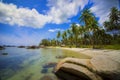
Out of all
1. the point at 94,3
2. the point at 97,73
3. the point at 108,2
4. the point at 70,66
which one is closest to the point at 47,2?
the point at 94,3

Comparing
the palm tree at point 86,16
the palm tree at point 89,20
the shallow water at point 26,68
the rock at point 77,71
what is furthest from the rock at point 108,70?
the palm tree at point 86,16

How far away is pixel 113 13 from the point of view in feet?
58.5

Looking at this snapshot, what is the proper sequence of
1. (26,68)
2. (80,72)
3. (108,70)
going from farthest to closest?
(26,68)
(80,72)
(108,70)

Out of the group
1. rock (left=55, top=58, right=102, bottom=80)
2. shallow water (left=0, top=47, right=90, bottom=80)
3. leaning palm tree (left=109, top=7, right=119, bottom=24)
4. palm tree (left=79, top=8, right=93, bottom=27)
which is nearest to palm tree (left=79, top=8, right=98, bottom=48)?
palm tree (left=79, top=8, right=93, bottom=27)

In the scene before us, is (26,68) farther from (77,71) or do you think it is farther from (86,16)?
(86,16)

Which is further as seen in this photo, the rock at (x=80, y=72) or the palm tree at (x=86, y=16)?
the palm tree at (x=86, y=16)

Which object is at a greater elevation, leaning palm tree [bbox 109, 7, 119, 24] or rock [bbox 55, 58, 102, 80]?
leaning palm tree [bbox 109, 7, 119, 24]

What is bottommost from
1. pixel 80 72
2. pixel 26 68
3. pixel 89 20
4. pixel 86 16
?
pixel 26 68

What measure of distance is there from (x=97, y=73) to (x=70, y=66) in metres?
0.86

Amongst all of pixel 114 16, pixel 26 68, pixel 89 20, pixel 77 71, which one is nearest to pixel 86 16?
pixel 89 20

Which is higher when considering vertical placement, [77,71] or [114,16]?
[114,16]

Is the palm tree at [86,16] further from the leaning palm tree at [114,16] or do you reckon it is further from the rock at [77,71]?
the rock at [77,71]

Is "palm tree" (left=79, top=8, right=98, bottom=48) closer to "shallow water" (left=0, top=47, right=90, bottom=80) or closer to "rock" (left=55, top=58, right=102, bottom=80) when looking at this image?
"shallow water" (left=0, top=47, right=90, bottom=80)

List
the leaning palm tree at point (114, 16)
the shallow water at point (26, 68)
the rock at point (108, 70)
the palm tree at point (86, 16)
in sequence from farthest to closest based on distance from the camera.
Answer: the palm tree at point (86, 16)
the leaning palm tree at point (114, 16)
the shallow water at point (26, 68)
the rock at point (108, 70)
